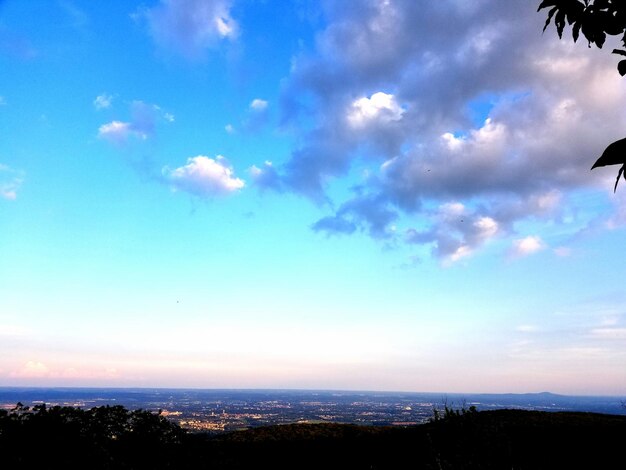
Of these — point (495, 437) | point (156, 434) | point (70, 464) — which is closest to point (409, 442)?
point (495, 437)

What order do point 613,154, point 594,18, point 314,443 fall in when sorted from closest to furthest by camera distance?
1. point 613,154
2. point 594,18
3. point 314,443

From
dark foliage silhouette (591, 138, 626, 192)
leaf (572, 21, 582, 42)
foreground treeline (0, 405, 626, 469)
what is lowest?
foreground treeline (0, 405, 626, 469)

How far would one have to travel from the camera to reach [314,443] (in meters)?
27.0

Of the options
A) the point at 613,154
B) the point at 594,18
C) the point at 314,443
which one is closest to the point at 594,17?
the point at 594,18

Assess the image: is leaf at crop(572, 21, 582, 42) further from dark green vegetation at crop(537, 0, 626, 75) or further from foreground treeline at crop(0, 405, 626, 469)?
foreground treeline at crop(0, 405, 626, 469)

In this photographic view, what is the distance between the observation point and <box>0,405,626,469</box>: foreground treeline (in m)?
12.3

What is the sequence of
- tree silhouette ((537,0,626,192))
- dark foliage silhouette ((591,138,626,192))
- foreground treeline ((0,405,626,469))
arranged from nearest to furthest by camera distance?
dark foliage silhouette ((591,138,626,192)) → tree silhouette ((537,0,626,192)) → foreground treeline ((0,405,626,469))

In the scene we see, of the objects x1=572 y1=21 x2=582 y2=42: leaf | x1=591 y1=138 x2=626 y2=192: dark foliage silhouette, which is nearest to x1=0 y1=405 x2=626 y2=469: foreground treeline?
x1=572 y1=21 x2=582 y2=42: leaf

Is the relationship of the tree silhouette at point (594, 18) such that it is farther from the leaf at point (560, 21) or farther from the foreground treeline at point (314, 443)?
the foreground treeline at point (314, 443)

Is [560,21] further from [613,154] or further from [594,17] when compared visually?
[613,154]

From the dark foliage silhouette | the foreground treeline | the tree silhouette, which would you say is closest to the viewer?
Result: the dark foliage silhouette

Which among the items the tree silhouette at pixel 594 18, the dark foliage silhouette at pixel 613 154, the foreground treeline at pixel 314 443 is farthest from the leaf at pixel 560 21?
the foreground treeline at pixel 314 443

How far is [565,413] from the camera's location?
1131 inches

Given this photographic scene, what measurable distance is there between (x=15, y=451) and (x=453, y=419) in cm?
1877
